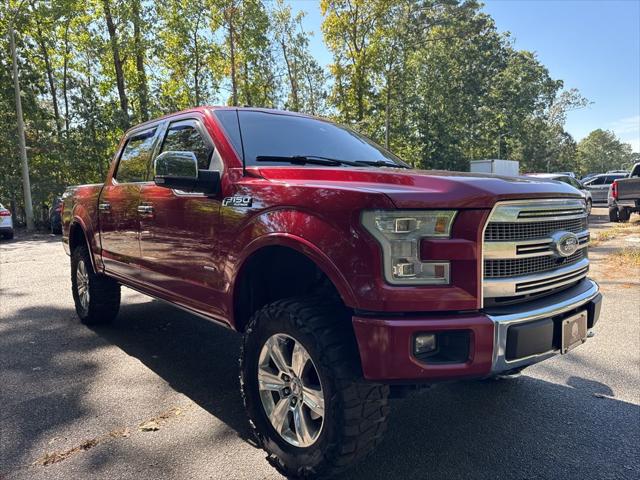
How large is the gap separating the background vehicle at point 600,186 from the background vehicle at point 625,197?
11345 millimetres

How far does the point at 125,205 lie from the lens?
159 inches

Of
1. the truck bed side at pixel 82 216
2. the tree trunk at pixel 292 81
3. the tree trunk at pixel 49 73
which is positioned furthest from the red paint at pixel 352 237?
the tree trunk at pixel 292 81

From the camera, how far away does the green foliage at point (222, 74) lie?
69.6 ft

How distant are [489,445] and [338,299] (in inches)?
49.3

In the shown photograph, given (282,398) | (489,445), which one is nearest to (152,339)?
(282,398)

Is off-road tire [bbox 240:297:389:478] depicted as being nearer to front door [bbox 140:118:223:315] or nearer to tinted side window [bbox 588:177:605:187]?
front door [bbox 140:118:223:315]

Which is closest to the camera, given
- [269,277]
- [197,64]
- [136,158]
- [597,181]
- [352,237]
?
[352,237]

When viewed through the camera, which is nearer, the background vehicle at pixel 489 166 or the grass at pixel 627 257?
the grass at pixel 627 257

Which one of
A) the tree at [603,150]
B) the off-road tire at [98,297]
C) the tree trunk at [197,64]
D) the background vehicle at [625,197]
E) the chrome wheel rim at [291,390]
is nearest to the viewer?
the chrome wheel rim at [291,390]

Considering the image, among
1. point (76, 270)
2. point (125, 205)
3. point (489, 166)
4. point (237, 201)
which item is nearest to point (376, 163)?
point (237, 201)

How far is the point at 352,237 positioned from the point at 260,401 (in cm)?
111

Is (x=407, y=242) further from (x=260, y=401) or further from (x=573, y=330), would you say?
(x=260, y=401)

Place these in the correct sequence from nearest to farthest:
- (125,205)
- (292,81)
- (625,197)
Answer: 1. (125,205)
2. (625,197)
3. (292,81)

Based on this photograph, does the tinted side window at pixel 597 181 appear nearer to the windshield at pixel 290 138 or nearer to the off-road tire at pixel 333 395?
the windshield at pixel 290 138
